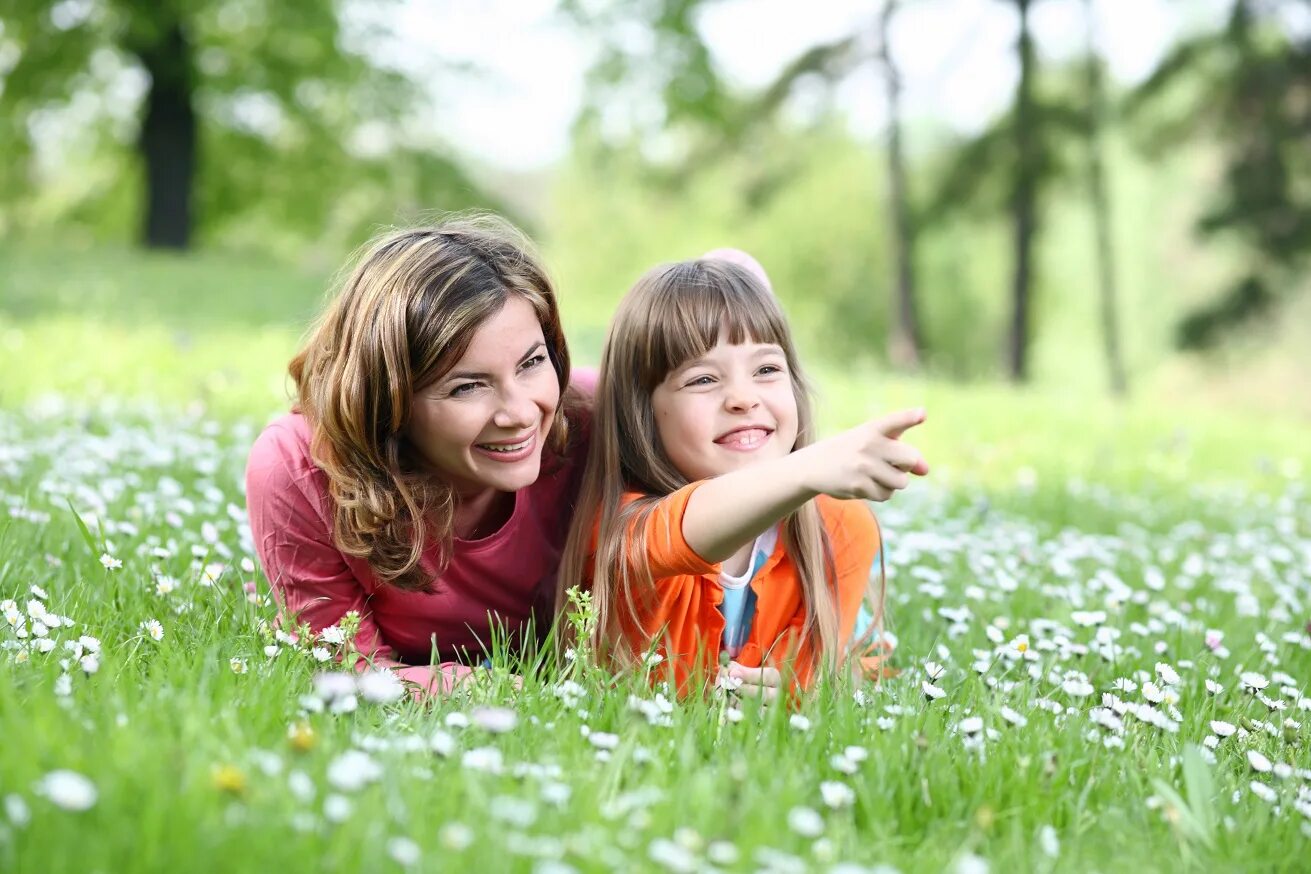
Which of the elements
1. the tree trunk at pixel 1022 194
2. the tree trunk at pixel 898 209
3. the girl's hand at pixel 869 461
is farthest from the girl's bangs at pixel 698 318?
the tree trunk at pixel 1022 194

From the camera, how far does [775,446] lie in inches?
117

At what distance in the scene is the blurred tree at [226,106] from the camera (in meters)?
18.6

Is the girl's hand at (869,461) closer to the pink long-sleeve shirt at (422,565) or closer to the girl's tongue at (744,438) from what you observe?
the girl's tongue at (744,438)

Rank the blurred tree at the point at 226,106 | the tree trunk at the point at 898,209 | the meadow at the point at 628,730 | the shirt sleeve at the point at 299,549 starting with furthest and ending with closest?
the blurred tree at the point at 226,106 → the tree trunk at the point at 898,209 → the shirt sleeve at the point at 299,549 → the meadow at the point at 628,730

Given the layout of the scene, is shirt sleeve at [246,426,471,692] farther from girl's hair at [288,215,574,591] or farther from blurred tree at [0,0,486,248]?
blurred tree at [0,0,486,248]

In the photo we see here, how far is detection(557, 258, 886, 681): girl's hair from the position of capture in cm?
296

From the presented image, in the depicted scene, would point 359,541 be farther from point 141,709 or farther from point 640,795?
point 640,795

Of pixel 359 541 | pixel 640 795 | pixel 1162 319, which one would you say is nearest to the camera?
pixel 640 795

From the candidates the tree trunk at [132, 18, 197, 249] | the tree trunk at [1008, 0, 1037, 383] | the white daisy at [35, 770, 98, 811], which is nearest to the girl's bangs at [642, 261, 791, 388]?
the white daisy at [35, 770, 98, 811]

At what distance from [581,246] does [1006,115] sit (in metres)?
21.3

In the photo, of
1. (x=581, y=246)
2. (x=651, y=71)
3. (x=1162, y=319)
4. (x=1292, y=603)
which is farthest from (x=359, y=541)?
(x=581, y=246)

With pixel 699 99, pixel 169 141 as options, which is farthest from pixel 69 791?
pixel 169 141

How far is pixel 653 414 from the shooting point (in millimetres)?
3055

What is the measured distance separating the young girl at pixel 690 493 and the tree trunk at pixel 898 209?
1235 centimetres
